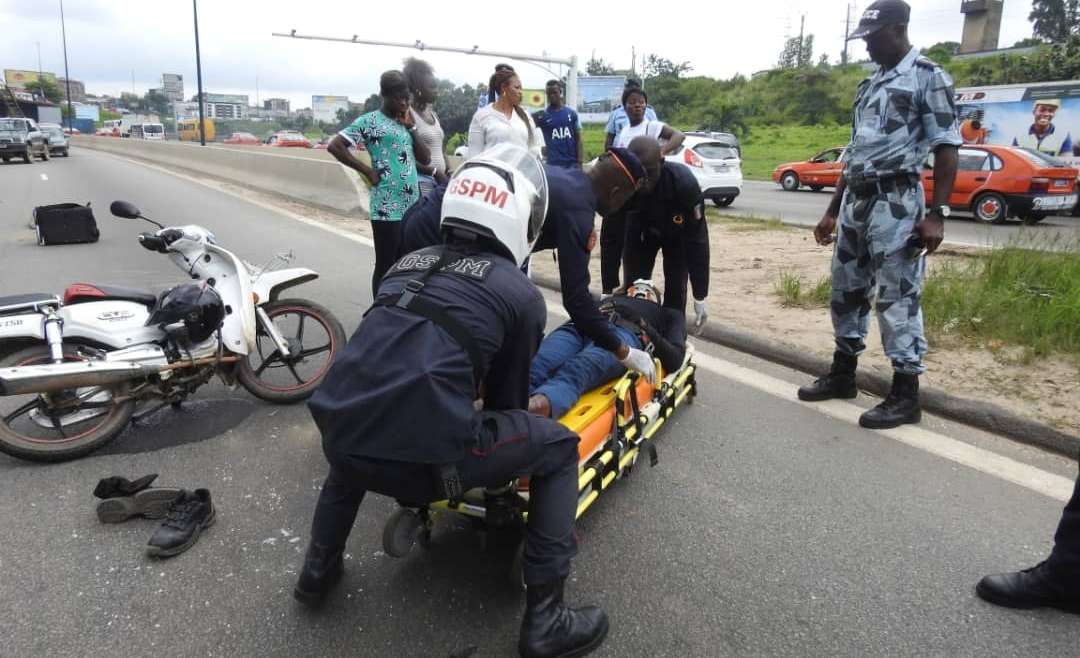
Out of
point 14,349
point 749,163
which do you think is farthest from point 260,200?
point 749,163

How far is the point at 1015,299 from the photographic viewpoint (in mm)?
5242

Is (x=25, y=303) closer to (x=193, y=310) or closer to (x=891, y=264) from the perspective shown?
(x=193, y=310)

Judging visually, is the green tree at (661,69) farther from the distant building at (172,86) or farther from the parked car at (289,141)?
the distant building at (172,86)

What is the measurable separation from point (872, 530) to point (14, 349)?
12.4 ft

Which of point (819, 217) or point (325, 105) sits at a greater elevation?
point (325, 105)

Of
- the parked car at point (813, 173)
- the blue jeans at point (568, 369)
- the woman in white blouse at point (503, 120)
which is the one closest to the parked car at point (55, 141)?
the parked car at point (813, 173)

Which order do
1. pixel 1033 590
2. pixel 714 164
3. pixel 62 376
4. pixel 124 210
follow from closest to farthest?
pixel 1033 590 < pixel 62 376 < pixel 124 210 < pixel 714 164

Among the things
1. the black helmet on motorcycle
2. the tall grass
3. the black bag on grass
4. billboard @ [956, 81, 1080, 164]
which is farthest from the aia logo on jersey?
billboard @ [956, 81, 1080, 164]

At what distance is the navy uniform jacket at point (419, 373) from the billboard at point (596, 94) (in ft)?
199

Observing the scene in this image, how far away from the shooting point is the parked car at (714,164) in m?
14.9

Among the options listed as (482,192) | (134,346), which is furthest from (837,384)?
(134,346)

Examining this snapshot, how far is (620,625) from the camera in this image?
7.61 feet

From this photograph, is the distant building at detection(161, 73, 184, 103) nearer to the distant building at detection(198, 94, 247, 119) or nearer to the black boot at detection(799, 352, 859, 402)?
the distant building at detection(198, 94, 247, 119)

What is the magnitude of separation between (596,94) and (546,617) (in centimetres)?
6384
